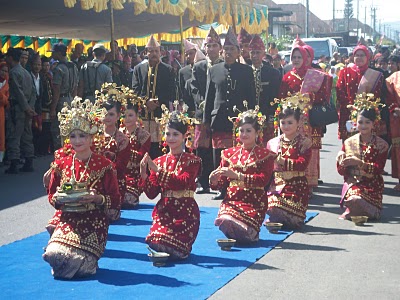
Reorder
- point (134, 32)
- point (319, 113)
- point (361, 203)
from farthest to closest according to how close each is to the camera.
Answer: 1. point (134, 32)
2. point (319, 113)
3. point (361, 203)

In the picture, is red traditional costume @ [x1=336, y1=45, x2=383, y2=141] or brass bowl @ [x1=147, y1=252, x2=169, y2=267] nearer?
brass bowl @ [x1=147, y1=252, x2=169, y2=267]

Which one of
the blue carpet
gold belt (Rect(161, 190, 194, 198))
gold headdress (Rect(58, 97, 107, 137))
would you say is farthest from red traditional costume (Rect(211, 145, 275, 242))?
gold headdress (Rect(58, 97, 107, 137))

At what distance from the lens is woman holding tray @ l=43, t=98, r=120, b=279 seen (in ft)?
20.0

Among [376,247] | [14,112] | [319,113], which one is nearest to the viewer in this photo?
[376,247]

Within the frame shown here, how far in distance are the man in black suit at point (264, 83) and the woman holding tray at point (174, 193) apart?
126 inches

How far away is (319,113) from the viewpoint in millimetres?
9828

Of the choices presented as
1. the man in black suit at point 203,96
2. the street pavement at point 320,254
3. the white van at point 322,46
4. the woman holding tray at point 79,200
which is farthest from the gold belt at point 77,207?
the white van at point 322,46

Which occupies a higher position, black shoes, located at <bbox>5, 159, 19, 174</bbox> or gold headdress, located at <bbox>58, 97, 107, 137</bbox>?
gold headdress, located at <bbox>58, 97, 107, 137</bbox>

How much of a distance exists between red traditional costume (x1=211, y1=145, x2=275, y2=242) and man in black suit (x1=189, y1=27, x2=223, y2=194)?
2693 millimetres

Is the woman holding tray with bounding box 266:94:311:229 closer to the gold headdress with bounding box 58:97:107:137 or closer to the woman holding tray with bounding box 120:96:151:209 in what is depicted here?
the woman holding tray with bounding box 120:96:151:209

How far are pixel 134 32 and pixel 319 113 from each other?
12077 mm

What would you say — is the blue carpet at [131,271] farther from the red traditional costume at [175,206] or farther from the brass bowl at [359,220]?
the brass bowl at [359,220]

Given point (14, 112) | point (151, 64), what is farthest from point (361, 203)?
point (14, 112)

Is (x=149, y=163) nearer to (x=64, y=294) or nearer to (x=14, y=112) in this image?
(x=64, y=294)
